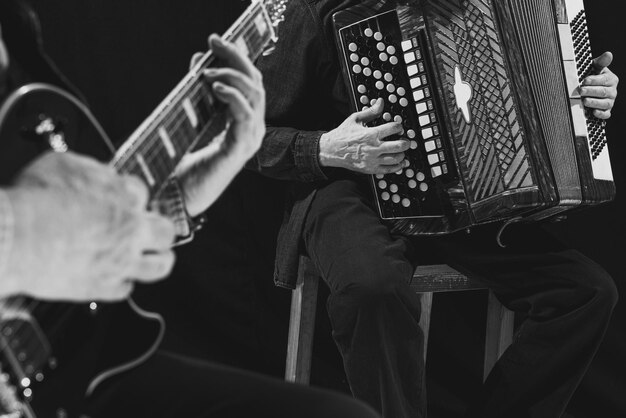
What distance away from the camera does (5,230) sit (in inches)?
29.5

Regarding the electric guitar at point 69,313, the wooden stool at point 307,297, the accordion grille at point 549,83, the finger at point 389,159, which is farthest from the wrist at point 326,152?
the electric guitar at point 69,313

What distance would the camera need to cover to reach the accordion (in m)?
1.64

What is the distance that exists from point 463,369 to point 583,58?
3.53ft

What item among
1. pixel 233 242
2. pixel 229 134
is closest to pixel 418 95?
pixel 229 134

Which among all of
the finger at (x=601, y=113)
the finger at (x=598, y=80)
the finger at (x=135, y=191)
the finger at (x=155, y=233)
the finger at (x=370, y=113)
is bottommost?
the finger at (x=601, y=113)

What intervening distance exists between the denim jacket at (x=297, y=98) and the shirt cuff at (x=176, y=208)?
634mm

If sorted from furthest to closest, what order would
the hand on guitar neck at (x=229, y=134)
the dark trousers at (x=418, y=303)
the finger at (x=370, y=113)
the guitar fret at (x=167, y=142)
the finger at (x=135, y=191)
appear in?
the finger at (x=370, y=113), the dark trousers at (x=418, y=303), the hand on guitar neck at (x=229, y=134), the guitar fret at (x=167, y=142), the finger at (x=135, y=191)

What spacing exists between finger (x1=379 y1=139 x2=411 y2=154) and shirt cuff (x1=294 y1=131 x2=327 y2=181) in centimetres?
16

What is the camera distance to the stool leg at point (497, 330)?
1.97 metres

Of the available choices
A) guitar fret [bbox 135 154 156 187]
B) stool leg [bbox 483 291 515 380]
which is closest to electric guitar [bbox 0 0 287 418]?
guitar fret [bbox 135 154 156 187]

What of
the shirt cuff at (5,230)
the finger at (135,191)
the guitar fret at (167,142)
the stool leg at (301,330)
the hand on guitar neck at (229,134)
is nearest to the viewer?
the shirt cuff at (5,230)

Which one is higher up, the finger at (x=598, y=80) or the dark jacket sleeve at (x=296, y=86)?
the dark jacket sleeve at (x=296, y=86)

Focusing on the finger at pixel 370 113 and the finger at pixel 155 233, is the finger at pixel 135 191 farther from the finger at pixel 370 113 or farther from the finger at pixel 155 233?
the finger at pixel 370 113

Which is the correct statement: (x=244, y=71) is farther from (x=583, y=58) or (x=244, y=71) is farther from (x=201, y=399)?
(x=583, y=58)
